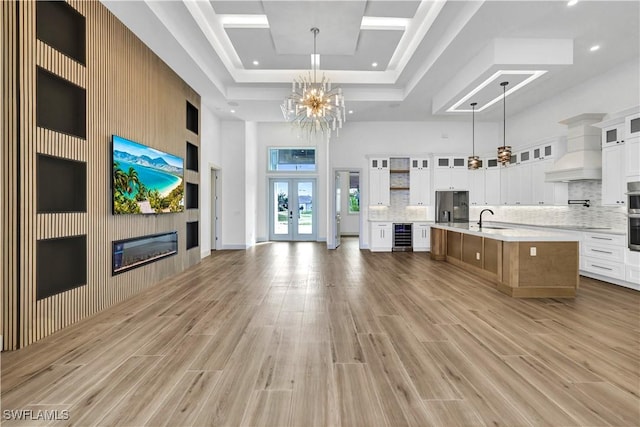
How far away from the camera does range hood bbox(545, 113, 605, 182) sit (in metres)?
5.49

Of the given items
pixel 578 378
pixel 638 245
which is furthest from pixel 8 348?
pixel 638 245

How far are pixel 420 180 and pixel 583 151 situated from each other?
11.6 feet

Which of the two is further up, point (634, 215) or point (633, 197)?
point (633, 197)

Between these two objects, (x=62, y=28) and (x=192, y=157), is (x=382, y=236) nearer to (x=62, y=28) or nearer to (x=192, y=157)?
(x=192, y=157)

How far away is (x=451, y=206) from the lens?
8.49 meters

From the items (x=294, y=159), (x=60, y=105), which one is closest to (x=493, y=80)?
(x=60, y=105)

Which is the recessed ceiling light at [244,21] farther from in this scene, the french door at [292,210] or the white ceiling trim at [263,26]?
the french door at [292,210]

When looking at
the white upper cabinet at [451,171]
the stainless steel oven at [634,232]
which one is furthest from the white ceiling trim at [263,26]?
the stainless steel oven at [634,232]

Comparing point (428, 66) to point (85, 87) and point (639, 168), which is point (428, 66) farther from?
point (85, 87)

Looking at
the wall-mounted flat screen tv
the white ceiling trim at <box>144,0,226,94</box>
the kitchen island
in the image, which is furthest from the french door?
the kitchen island

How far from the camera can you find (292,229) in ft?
37.2

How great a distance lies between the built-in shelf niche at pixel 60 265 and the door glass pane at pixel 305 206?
321 inches

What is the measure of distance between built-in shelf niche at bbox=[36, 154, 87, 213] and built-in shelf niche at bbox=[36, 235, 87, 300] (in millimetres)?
351

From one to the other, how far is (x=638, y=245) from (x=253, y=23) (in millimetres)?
6588
